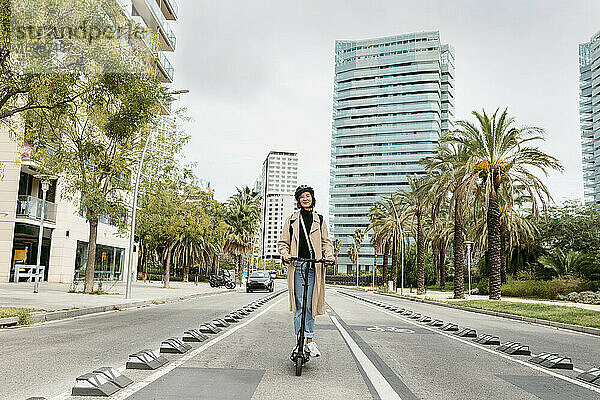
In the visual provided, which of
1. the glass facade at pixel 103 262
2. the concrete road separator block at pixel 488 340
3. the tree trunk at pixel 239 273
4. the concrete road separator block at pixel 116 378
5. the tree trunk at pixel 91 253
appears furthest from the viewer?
the tree trunk at pixel 239 273

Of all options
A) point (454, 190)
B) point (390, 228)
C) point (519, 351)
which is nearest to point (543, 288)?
point (454, 190)

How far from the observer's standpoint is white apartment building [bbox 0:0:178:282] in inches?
1267

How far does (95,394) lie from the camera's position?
5.35 m

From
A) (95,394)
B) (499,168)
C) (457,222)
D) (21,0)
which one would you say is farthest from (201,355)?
(457,222)

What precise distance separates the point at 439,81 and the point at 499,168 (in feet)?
403

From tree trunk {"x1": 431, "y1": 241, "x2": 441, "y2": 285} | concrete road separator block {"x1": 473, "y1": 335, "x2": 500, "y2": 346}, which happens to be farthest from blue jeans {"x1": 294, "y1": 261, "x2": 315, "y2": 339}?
tree trunk {"x1": 431, "y1": 241, "x2": 441, "y2": 285}

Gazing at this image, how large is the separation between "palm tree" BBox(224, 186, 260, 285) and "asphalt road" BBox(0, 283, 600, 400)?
4926 cm

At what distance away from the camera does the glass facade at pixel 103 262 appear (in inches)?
1577

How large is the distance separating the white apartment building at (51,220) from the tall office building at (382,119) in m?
108

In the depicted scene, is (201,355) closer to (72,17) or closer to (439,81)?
(72,17)

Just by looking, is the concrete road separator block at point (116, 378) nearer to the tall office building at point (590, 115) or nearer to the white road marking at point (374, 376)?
the white road marking at point (374, 376)

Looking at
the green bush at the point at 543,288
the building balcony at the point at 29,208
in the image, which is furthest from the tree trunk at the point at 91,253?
the green bush at the point at 543,288

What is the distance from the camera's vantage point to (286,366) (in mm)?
7277

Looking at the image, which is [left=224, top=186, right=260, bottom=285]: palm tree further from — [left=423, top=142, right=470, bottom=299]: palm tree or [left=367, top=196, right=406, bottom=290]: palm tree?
[left=423, top=142, right=470, bottom=299]: palm tree
